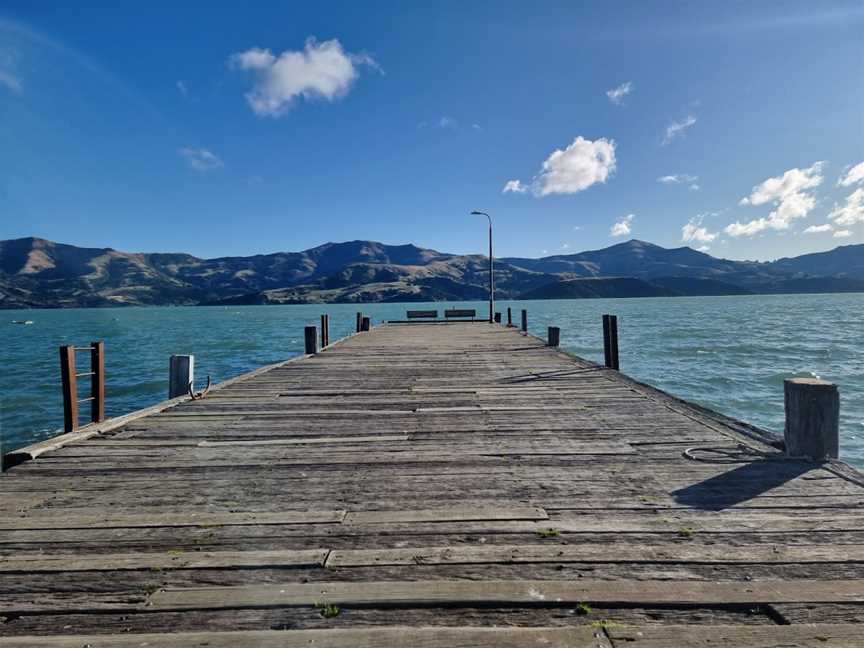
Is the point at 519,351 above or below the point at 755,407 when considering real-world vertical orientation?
above

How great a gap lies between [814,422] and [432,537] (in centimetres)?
422

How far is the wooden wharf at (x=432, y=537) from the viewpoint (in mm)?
2568

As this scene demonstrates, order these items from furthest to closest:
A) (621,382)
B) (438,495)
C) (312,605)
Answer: (621,382), (438,495), (312,605)

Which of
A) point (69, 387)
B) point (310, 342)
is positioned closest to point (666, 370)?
point (310, 342)

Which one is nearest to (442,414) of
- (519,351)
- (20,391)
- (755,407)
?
(519,351)

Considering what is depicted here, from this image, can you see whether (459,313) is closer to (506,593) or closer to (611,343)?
(611,343)

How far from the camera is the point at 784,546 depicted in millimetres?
3279

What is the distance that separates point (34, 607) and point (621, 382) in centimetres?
917

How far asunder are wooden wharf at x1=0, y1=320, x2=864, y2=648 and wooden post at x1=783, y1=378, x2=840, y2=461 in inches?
7.1

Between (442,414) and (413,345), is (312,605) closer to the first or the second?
(442,414)

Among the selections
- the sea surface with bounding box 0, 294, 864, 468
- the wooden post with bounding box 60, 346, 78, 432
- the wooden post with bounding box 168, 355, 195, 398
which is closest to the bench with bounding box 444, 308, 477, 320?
the sea surface with bounding box 0, 294, 864, 468

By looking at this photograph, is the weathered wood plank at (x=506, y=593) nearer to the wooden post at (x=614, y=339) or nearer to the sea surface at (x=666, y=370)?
→ the wooden post at (x=614, y=339)

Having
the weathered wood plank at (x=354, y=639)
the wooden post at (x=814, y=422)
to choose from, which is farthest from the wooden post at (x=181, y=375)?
the wooden post at (x=814, y=422)

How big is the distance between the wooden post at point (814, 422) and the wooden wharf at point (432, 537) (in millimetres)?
180
